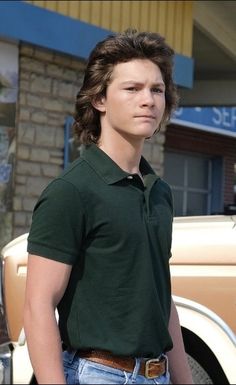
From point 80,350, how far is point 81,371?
54 mm

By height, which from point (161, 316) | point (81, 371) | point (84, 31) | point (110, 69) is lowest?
point (81, 371)

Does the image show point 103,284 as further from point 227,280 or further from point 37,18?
point 37,18

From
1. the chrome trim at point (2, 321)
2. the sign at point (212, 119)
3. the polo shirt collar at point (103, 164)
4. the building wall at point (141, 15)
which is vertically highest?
the building wall at point (141, 15)

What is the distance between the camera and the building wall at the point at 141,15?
8406 mm

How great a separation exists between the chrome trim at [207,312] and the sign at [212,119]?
9973 millimetres

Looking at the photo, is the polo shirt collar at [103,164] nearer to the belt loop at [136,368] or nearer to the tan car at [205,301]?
the belt loop at [136,368]

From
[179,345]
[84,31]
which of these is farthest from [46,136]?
[179,345]

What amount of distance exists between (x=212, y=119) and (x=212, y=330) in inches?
430

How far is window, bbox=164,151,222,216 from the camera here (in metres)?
14.5

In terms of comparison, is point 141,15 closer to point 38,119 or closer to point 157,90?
point 38,119

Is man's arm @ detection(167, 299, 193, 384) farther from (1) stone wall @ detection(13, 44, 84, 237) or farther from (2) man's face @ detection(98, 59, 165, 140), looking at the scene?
(1) stone wall @ detection(13, 44, 84, 237)

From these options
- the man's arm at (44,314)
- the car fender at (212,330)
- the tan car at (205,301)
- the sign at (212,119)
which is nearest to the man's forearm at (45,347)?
the man's arm at (44,314)

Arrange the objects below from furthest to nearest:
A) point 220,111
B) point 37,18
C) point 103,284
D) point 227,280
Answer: point 220,111 < point 37,18 < point 227,280 < point 103,284

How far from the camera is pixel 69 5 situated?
27.2ft
